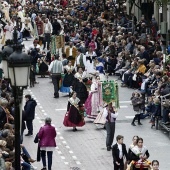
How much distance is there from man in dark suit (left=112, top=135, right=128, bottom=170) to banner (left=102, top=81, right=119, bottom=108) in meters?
5.84

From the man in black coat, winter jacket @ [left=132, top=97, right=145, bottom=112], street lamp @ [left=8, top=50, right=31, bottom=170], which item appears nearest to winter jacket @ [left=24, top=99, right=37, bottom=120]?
the man in black coat

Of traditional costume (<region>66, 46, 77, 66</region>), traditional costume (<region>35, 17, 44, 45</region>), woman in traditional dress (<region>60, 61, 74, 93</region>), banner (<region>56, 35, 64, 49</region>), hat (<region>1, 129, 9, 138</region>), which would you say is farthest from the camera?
traditional costume (<region>35, 17, 44, 45</region>)

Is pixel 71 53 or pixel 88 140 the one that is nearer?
pixel 88 140

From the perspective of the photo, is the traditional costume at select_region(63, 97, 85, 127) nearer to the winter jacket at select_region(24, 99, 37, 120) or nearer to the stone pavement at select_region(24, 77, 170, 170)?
the stone pavement at select_region(24, 77, 170, 170)

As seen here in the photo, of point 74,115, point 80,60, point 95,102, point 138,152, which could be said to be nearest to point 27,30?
point 80,60

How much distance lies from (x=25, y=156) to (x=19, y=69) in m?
6.27

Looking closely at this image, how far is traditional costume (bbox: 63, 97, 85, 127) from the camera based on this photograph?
31.6 metres

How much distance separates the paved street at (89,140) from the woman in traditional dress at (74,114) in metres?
0.30

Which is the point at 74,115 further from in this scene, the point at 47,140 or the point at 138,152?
the point at 138,152

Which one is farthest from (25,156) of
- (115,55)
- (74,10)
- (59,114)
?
(74,10)

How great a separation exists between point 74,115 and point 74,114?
0.06m

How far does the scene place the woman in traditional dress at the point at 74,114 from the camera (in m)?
31.7

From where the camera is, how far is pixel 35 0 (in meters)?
78.4

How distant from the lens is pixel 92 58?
42781mm
